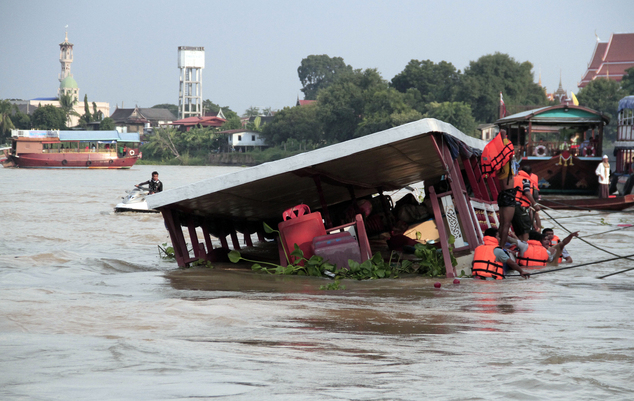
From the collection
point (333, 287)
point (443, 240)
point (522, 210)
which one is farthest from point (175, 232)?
point (522, 210)

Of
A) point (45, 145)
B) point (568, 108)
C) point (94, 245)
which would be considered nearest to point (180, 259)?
point (94, 245)

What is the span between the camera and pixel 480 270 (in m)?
8.76

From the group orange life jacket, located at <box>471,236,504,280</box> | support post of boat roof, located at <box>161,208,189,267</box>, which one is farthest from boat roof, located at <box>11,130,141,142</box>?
orange life jacket, located at <box>471,236,504,280</box>

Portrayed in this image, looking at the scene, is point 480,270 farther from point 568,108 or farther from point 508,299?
point 568,108

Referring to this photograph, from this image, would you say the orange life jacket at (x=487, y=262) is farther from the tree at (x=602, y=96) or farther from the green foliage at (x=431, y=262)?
the tree at (x=602, y=96)

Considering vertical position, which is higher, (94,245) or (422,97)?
(422,97)

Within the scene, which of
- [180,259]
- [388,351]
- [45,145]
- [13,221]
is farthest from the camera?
[45,145]

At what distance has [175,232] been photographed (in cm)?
962

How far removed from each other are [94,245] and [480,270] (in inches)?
346

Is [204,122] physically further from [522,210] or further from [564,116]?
[522,210]

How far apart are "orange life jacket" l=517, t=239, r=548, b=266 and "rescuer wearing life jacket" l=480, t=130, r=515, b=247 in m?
0.75

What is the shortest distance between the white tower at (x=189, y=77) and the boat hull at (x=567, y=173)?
97137 millimetres

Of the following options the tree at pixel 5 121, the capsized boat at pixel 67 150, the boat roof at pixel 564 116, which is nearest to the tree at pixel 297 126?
the capsized boat at pixel 67 150

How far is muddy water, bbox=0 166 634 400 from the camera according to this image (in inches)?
155
